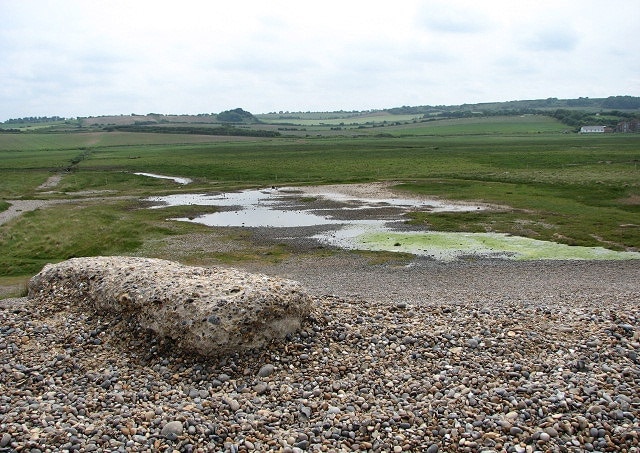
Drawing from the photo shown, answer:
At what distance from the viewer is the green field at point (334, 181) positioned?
45.8m

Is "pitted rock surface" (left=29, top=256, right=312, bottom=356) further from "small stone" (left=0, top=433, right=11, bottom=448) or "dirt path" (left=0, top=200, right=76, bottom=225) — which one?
"dirt path" (left=0, top=200, right=76, bottom=225)

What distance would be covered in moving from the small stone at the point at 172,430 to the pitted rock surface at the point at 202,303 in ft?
11.0

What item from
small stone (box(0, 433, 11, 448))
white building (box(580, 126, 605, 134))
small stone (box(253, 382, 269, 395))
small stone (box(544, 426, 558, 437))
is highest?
white building (box(580, 126, 605, 134))

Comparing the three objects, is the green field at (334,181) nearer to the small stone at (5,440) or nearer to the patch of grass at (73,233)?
the patch of grass at (73,233)

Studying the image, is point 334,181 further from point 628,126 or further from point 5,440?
point 628,126

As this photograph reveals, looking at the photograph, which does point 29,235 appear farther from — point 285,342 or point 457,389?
point 457,389

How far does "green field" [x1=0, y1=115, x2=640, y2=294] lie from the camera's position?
45.8 metres

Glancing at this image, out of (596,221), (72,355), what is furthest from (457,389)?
(596,221)

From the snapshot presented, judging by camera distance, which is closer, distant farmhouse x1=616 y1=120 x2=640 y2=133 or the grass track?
the grass track

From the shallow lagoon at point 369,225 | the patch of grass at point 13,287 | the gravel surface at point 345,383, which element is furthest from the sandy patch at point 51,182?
the gravel surface at point 345,383

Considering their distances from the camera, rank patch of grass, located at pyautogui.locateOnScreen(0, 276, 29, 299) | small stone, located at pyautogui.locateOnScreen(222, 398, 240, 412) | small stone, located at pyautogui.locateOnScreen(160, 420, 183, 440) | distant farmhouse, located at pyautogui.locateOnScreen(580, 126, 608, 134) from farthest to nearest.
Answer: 1. distant farmhouse, located at pyautogui.locateOnScreen(580, 126, 608, 134)
2. patch of grass, located at pyautogui.locateOnScreen(0, 276, 29, 299)
3. small stone, located at pyautogui.locateOnScreen(222, 398, 240, 412)
4. small stone, located at pyautogui.locateOnScreen(160, 420, 183, 440)

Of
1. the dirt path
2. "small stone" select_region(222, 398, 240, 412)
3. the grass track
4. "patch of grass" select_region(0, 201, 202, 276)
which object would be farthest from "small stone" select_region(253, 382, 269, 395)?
the dirt path

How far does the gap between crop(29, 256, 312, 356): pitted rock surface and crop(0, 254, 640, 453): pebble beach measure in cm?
42

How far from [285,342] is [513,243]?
30.5 m
